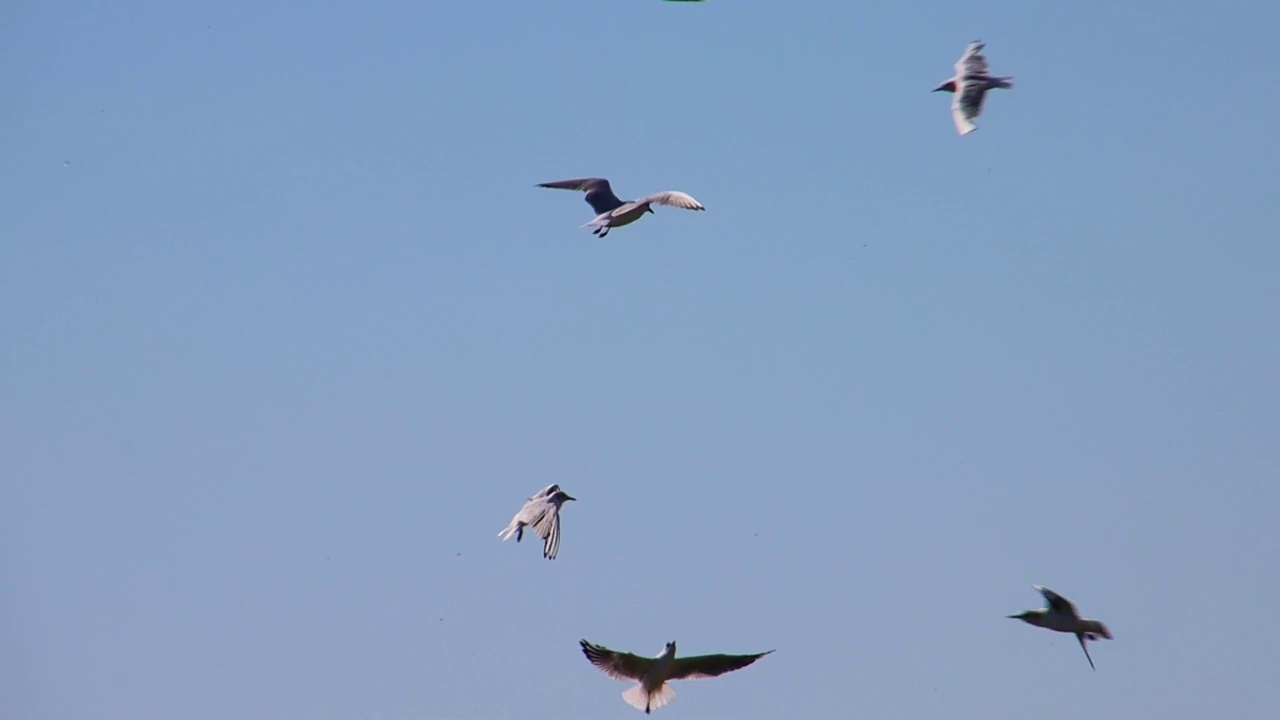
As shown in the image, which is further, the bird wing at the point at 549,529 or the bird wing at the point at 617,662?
the bird wing at the point at 549,529

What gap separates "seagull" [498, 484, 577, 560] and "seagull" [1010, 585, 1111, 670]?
7.78 m

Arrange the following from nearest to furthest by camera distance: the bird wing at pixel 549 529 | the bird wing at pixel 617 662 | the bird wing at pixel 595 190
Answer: the bird wing at pixel 617 662, the bird wing at pixel 549 529, the bird wing at pixel 595 190

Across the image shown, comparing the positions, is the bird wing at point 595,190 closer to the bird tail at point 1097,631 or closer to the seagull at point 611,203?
the seagull at point 611,203

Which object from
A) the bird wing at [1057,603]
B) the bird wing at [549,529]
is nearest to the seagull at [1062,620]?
the bird wing at [1057,603]

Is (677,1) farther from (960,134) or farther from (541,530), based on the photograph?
(541,530)

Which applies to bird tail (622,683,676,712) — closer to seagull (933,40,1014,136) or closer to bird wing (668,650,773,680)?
bird wing (668,650,773,680)

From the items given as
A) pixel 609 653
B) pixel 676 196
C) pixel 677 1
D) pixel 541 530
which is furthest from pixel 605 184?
pixel 677 1

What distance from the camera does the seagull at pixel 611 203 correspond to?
2934cm

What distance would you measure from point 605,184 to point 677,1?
11.8 metres

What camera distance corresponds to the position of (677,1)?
68.3ft

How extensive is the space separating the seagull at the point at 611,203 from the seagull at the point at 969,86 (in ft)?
16.2

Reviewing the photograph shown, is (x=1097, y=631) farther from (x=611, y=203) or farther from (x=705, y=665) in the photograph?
(x=611, y=203)

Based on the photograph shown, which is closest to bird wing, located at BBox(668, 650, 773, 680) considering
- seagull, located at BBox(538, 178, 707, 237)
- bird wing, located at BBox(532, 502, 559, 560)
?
bird wing, located at BBox(532, 502, 559, 560)

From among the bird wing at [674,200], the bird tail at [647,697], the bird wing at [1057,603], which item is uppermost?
the bird wing at [674,200]
